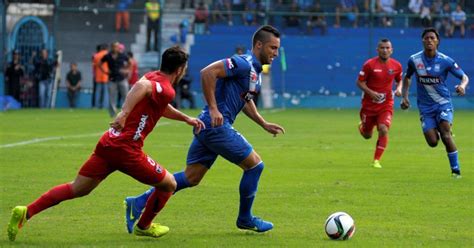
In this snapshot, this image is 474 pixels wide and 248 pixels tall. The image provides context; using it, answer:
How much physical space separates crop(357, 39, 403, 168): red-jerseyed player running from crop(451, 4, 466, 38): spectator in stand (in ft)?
81.8

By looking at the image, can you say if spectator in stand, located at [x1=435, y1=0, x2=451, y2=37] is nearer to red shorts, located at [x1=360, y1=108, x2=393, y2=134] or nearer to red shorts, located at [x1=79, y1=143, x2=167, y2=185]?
red shorts, located at [x1=360, y1=108, x2=393, y2=134]

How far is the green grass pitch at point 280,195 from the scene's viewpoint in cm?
1060

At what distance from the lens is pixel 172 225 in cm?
1149

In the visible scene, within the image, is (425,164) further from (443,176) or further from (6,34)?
(6,34)

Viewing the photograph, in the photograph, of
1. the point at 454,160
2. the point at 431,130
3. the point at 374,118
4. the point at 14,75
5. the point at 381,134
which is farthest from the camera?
the point at 14,75

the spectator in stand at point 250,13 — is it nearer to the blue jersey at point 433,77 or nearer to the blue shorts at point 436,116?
the blue jersey at point 433,77

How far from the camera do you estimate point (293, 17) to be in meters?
45.9

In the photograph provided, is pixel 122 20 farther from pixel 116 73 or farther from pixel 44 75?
pixel 116 73

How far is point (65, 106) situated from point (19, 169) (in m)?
27.1

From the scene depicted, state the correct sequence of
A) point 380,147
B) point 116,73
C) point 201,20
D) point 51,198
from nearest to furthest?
1. point 51,198
2. point 380,147
3. point 116,73
4. point 201,20

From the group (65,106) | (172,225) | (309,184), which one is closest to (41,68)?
(65,106)

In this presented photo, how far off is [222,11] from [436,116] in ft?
95.2

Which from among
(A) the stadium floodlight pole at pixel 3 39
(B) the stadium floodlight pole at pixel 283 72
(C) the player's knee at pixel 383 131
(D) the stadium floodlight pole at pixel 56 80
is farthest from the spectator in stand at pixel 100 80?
(C) the player's knee at pixel 383 131

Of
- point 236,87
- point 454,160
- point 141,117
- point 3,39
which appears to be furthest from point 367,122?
point 3,39
